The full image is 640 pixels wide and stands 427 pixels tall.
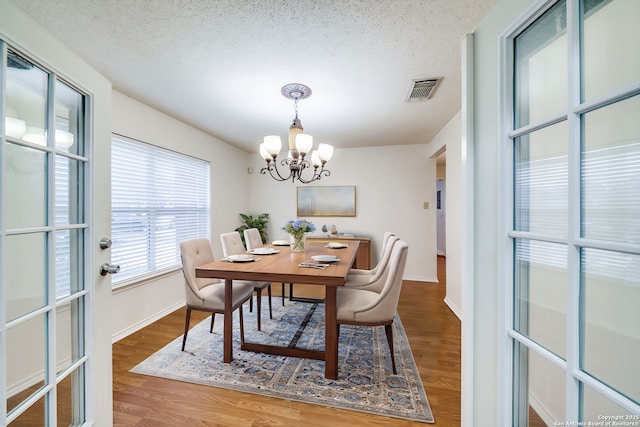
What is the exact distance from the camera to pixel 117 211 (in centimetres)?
249

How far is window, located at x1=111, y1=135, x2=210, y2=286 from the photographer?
98.6 inches

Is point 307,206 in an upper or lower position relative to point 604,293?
upper

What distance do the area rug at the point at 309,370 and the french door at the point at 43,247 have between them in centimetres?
95

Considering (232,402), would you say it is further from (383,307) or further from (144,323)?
(144,323)

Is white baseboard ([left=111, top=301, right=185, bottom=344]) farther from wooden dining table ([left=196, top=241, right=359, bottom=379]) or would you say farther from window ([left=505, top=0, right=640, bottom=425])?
window ([left=505, top=0, right=640, bottom=425])

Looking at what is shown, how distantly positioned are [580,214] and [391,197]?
4011 millimetres

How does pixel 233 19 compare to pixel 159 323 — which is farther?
pixel 159 323

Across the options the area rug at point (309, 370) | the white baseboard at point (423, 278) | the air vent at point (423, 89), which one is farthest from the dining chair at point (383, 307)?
the white baseboard at point (423, 278)

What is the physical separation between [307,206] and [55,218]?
4.03 meters

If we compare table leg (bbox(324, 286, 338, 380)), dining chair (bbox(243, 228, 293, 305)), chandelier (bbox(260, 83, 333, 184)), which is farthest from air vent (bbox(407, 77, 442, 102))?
dining chair (bbox(243, 228, 293, 305))

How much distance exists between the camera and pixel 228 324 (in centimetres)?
194

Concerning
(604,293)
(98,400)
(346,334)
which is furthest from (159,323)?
(604,293)

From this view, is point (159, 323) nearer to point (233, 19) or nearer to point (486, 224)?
point (233, 19)

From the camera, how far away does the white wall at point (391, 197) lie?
14.4 feet
